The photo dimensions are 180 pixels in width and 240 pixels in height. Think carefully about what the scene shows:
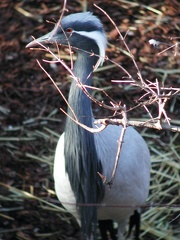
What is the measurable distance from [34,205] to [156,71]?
1.58 m

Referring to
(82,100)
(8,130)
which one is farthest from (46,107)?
(82,100)

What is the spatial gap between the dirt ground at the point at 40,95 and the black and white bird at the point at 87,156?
711mm

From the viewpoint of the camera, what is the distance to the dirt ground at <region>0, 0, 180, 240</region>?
533 cm

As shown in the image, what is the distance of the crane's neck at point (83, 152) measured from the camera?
416 cm

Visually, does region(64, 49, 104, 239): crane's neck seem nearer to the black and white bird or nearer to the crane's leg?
the black and white bird

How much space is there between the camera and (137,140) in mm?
4559

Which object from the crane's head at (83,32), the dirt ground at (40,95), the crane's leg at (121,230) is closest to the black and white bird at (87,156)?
the crane's head at (83,32)

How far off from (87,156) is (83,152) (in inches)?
1.3

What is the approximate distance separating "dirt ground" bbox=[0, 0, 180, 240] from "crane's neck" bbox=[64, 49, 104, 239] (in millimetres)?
744

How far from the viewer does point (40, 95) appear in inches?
247

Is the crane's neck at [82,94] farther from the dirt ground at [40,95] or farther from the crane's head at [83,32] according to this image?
the dirt ground at [40,95]

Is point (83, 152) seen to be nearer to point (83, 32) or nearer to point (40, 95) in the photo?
point (83, 32)

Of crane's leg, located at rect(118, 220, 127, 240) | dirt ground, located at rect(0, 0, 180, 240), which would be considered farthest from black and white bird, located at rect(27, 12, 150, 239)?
dirt ground, located at rect(0, 0, 180, 240)

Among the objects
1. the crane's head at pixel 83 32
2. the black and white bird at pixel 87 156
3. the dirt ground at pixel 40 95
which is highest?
the crane's head at pixel 83 32
